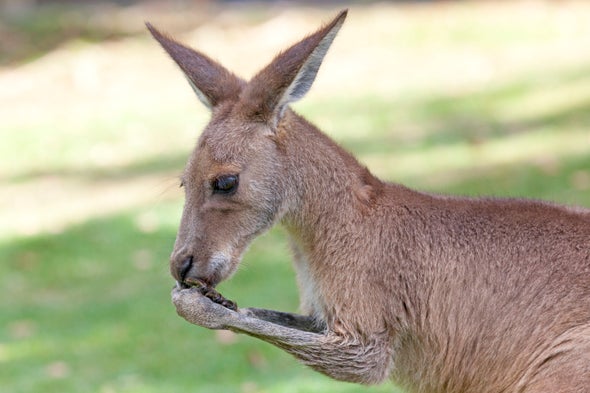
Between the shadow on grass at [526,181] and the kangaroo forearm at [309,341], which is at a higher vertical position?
the shadow on grass at [526,181]

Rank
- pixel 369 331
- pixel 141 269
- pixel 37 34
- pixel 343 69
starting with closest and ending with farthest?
pixel 369 331
pixel 141 269
pixel 343 69
pixel 37 34

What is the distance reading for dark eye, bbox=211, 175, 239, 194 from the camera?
5930 mm

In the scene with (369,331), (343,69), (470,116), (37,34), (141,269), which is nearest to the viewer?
(369,331)

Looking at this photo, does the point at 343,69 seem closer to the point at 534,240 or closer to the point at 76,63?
the point at 76,63

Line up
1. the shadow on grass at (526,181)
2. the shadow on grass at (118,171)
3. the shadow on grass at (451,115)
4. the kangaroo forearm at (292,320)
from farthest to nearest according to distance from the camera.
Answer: the shadow on grass at (118,171)
the shadow on grass at (451,115)
the shadow on grass at (526,181)
the kangaroo forearm at (292,320)

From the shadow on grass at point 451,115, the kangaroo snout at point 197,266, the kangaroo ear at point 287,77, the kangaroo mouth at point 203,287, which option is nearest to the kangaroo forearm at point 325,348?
the kangaroo mouth at point 203,287

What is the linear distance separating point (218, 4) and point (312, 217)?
14.5 meters

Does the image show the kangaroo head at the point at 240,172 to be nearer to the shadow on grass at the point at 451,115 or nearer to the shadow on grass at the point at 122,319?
the shadow on grass at the point at 122,319

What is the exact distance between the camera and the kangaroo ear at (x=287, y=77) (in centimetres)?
582

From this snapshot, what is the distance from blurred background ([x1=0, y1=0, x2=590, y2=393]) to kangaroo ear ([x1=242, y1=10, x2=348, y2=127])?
2.76m

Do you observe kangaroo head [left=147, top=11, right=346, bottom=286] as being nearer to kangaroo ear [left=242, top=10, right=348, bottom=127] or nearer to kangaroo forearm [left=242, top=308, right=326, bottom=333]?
kangaroo ear [left=242, top=10, right=348, bottom=127]

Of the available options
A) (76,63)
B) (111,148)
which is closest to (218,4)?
(76,63)

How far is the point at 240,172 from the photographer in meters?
5.96

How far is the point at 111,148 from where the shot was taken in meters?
16.0
